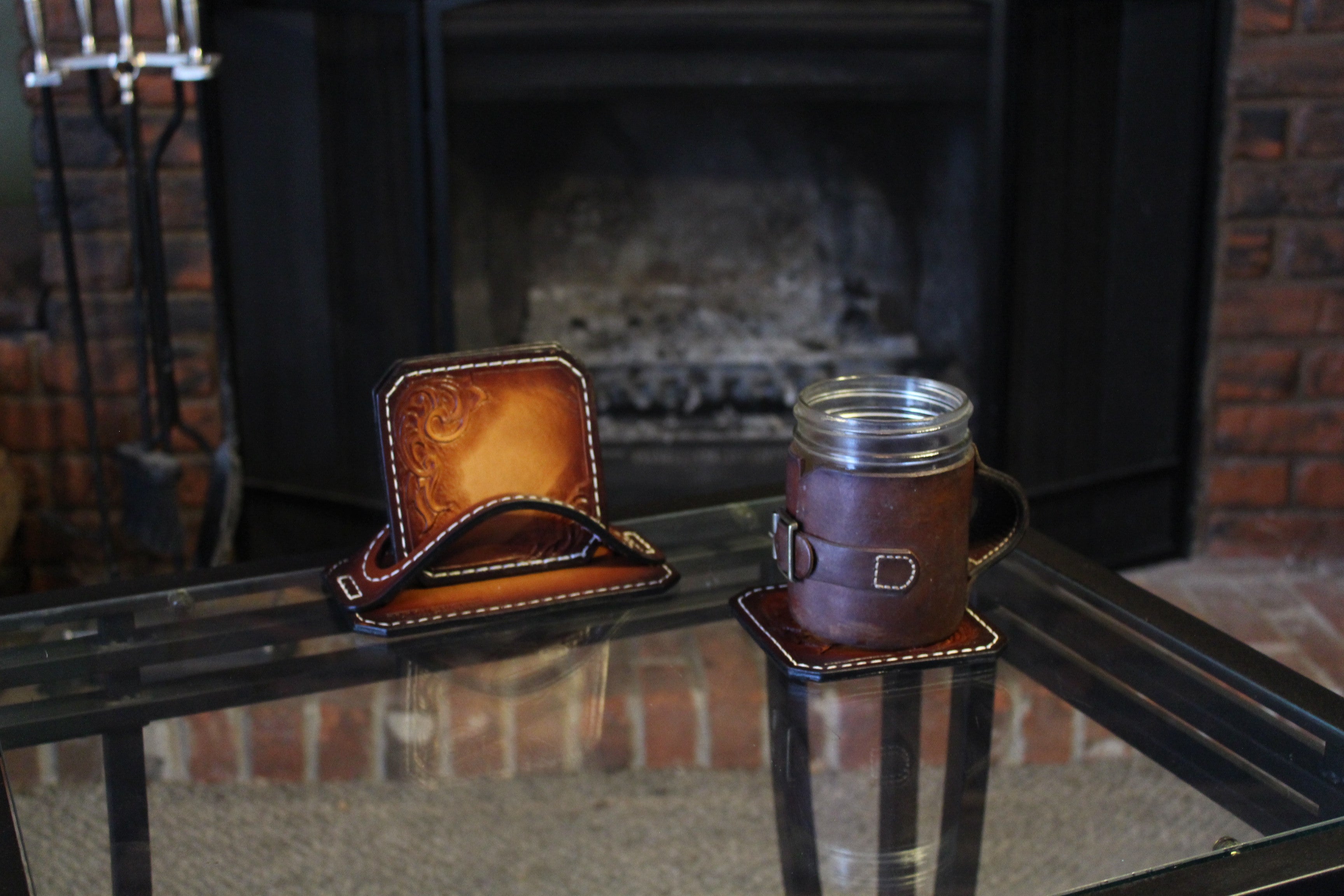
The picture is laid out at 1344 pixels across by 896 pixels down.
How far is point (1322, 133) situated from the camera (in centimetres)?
175

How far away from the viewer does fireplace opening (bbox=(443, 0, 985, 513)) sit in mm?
1910

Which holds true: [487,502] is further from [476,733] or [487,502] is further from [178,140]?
[178,140]

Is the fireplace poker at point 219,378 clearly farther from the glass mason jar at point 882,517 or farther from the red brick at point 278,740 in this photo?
the glass mason jar at point 882,517

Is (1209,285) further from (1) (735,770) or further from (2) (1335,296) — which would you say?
(1) (735,770)

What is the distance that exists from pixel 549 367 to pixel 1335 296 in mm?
1332

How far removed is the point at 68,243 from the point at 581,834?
3.70ft

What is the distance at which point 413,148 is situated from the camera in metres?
1.66

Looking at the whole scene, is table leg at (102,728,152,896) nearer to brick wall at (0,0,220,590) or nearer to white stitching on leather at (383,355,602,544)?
white stitching on leather at (383,355,602,544)

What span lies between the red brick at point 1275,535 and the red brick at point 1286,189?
39cm

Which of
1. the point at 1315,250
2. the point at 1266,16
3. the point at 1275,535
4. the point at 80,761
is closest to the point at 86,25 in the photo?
the point at 80,761

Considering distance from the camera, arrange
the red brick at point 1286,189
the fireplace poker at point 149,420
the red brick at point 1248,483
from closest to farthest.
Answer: the fireplace poker at point 149,420 < the red brick at point 1286,189 < the red brick at point 1248,483

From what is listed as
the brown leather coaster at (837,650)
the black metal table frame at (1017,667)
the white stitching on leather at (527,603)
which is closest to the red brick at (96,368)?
the black metal table frame at (1017,667)

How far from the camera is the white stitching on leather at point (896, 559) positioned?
703mm

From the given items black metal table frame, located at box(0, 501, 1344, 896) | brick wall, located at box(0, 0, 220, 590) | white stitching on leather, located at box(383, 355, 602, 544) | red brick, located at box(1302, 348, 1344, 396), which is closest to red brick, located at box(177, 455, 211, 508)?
brick wall, located at box(0, 0, 220, 590)
